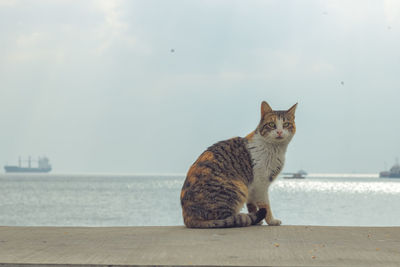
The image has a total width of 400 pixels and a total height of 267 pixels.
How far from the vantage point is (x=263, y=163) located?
6488 mm

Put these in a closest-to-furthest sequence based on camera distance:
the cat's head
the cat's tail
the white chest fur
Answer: the cat's tail → the cat's head → the white chest fur

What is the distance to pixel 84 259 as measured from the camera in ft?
13.7

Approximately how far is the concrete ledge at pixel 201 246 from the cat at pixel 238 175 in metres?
0.23

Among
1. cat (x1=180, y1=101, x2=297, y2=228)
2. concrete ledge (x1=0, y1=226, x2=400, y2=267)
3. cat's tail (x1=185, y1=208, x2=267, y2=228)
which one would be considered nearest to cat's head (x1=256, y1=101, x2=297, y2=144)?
cat (x1=180, y1=101, x2=297, y2=228)

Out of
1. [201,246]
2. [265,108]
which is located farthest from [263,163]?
[201,246]

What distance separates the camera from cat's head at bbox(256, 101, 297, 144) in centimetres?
640

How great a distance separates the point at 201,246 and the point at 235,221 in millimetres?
1495

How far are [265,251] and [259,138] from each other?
2.29 m

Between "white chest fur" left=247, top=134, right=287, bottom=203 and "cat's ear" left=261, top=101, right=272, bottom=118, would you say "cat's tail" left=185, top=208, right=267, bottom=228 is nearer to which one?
"white chest fur" left=247, top=134, right=287, bottom=203

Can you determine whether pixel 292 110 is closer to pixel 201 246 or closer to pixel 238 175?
pixel 238 175

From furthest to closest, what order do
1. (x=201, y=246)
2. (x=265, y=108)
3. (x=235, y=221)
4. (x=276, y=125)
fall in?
1. (x=265, y=108)
2. (x=276, y=125)
3. (x=235, y=221)
4. (x=201, y=246)

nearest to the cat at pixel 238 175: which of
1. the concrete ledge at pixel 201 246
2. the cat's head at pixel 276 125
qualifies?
the cat's head at pixel 276 125

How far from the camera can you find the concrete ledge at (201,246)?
4.12 m

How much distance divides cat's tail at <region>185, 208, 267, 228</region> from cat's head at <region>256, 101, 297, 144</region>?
2.91 feet
